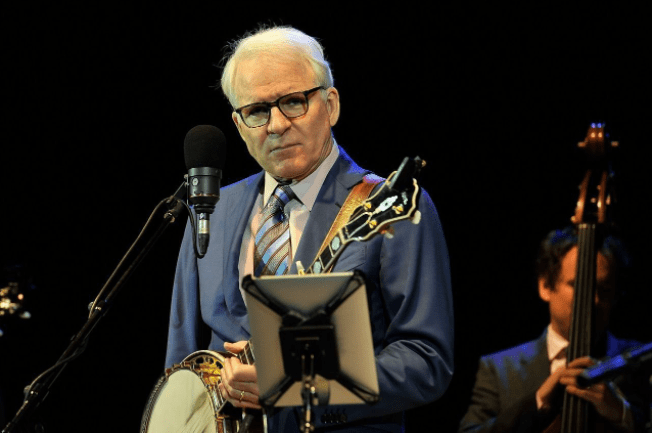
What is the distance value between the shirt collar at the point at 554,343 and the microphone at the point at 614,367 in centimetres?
122

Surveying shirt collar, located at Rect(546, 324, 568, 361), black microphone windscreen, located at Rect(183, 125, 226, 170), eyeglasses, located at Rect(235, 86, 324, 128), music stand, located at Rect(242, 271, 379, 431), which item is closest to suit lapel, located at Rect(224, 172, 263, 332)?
eyeglasses, located at Rect(235, 86, 324, 128)

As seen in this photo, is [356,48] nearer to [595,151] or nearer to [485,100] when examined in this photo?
[485,100]

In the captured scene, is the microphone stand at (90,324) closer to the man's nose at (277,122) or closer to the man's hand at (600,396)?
the man's nose at (277,122)

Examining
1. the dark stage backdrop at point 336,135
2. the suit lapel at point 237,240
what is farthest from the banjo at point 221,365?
the dark stage backdrop at point 336,135

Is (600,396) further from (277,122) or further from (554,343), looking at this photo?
(277,122)

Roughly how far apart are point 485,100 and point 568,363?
1896 millimetres

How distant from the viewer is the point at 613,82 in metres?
3.81

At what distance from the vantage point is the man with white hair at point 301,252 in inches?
98.1

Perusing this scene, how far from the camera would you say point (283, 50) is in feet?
9.47

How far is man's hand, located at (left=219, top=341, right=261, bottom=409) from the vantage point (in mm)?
2402

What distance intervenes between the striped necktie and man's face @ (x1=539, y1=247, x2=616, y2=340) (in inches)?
42.0

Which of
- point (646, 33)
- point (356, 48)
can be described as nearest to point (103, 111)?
point (356, 48)

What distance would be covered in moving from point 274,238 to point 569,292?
1.15 meters

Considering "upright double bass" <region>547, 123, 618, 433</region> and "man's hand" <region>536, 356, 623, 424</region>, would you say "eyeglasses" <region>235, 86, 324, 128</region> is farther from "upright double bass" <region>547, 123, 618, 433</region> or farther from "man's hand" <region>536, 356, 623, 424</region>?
"man's hand" <region>536, 356, 623, 424</region>
